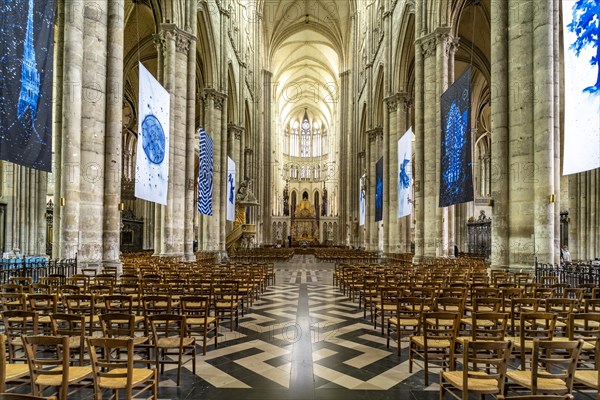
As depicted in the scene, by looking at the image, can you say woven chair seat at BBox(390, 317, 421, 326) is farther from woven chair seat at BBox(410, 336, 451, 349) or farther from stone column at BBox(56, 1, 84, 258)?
stone column at BBox(56, 1, 84, 258)

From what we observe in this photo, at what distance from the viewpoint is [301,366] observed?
5.91 m

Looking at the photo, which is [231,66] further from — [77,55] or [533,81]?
[533,81]

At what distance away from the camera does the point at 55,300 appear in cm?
596

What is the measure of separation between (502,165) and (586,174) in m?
11.7

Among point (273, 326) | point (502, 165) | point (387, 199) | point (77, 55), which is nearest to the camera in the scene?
point (273, 326)

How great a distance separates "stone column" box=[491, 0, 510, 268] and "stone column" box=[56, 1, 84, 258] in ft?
42.2

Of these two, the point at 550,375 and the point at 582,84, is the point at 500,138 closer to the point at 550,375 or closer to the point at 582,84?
the point at 582,84

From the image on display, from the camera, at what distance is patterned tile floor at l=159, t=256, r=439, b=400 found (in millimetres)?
4895

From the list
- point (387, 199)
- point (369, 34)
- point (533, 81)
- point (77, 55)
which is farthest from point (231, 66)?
point (533, 81)

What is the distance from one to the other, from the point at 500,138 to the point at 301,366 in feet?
35.9

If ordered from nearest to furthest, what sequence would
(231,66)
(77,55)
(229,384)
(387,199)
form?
(229,384) < (77,55) < (387,199) < (231,66)

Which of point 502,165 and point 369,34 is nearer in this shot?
point 502,165

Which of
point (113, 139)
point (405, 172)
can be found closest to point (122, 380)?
point (113, 139)

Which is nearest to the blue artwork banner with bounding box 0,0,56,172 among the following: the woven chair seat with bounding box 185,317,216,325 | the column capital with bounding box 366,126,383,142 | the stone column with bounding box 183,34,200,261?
the woven chair seat with bounding box 185,317,216,325
